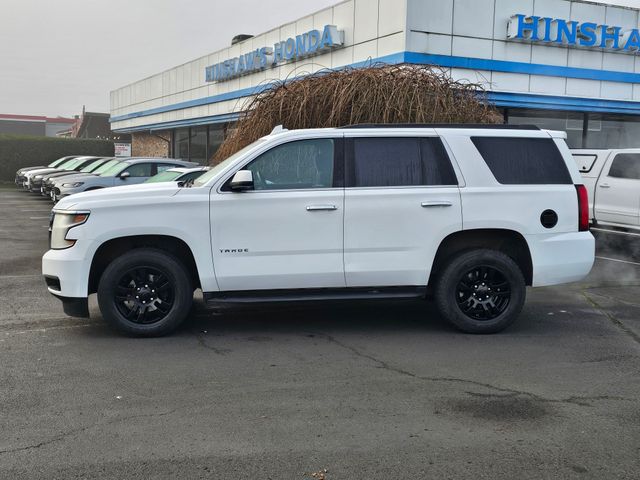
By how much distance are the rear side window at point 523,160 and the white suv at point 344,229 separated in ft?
0.04

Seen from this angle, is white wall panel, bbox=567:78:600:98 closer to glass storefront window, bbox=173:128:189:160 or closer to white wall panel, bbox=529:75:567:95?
white wall panel, bbox=529:75:567:95

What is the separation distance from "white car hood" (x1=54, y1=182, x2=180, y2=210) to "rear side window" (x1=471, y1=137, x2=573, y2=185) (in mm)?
3080

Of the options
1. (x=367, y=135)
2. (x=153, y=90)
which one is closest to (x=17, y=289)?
(x=367, y=135)

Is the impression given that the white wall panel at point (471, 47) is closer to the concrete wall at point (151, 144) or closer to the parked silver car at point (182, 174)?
the parked silver car at point (182, 174)

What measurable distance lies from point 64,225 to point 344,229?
2595 millimetres

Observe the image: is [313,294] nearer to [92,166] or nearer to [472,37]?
[472,37]

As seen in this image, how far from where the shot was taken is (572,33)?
19.5 metres

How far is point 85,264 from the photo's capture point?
20.1ft

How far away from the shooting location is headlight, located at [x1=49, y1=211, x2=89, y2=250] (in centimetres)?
611

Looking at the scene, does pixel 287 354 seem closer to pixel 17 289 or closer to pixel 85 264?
pixel 85 264

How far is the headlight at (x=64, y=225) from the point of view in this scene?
6.11 meters

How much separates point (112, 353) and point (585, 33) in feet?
60.0

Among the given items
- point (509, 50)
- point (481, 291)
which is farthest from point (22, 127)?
point (481, 291)

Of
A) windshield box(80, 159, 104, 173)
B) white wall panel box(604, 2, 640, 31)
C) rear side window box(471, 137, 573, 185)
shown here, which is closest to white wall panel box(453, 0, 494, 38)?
white wall panel box(604, 2, 640, 31)
